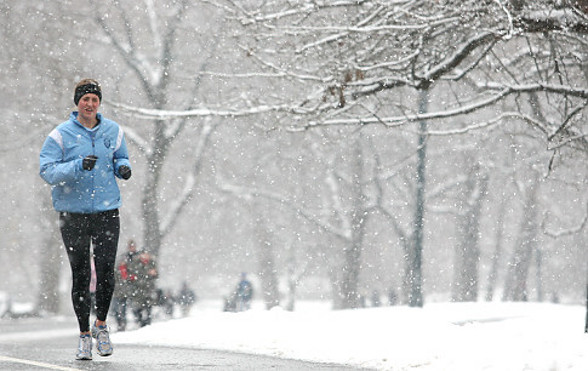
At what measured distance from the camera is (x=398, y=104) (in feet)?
42.1

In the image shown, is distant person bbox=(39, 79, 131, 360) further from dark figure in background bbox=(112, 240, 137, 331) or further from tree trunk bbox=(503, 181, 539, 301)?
tree trunk bbox=(503, 181, 539, 301)

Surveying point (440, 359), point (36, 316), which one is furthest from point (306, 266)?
point (440, 359)

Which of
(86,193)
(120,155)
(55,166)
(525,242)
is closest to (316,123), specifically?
(120,155)

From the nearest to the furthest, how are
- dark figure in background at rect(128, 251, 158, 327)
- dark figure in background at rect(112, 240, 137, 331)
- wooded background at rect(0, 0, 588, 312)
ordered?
wooded background at rect(0, 0, 588, 312), dark figure in background at rect(128, 251, 158, 327), dark figure in background at rect(112, 240, 137, 331)

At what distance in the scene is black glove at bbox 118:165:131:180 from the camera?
256 inches

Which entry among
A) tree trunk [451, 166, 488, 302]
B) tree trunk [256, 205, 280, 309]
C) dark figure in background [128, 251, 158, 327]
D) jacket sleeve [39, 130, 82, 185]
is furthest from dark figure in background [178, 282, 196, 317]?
jacket sleeve [39, 130, 82, 185]

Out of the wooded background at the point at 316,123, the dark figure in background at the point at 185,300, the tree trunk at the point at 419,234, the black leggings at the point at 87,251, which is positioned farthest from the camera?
the dark figure in background at the point at 185,300

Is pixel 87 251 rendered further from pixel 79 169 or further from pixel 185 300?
pixel 185 300

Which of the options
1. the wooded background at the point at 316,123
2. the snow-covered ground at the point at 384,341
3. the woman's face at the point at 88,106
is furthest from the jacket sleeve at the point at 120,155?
the wooded background at the point at 316,123

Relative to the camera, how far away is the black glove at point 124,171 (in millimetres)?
6492

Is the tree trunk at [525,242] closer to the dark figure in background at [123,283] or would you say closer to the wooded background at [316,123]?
the wooded background at [316,123]

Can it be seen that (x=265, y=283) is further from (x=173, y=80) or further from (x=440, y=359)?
(x=440, y=359)

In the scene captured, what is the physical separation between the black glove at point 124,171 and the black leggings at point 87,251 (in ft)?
0.84

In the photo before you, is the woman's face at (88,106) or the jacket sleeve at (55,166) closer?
the jacket sleeve at (55,166)
